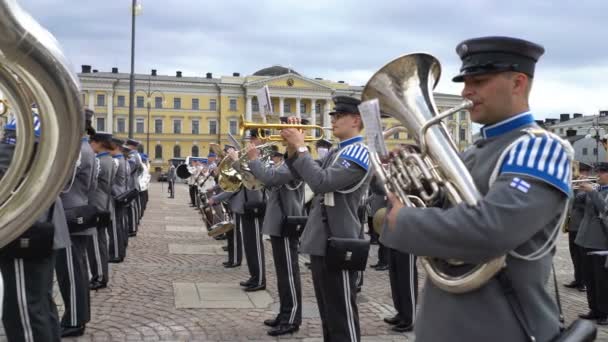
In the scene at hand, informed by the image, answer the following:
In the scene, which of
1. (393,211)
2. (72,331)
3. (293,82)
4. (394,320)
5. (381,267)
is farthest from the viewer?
(293,82)

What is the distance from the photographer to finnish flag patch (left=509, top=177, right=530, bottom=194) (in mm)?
2162

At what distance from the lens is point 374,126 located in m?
2.67

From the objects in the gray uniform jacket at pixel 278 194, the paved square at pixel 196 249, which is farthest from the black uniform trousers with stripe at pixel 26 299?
the paved square at pixel 196 249

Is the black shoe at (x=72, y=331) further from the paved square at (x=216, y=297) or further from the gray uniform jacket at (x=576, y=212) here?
the gray uniform jacket at (x=576, y=212)

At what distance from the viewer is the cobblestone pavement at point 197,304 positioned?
19.1ft

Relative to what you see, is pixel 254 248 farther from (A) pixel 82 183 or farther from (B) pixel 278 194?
(A) pixel 82 183

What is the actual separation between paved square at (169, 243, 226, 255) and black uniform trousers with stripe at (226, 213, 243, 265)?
155cm

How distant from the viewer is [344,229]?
4828 mm

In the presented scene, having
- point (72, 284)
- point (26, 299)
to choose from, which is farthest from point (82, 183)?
point (26, 299)

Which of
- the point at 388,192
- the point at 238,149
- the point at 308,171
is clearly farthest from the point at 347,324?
the point at 238,149

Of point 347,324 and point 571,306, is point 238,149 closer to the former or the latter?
point 347,324

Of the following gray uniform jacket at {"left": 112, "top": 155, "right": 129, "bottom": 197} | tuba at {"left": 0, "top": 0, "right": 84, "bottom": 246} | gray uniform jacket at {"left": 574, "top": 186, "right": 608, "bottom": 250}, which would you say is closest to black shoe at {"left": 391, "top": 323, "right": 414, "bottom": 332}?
gray uniform jacket at {"left": 574, "top": 186, "right": 608, "bottom": 250}

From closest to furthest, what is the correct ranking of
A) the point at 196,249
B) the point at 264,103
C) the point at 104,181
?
the point at 264,103, the point at 104,181, the point at 196,249

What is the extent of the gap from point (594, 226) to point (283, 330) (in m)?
4.47
